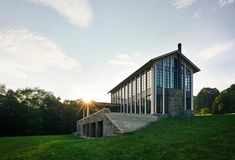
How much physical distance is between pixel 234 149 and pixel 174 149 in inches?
95.5

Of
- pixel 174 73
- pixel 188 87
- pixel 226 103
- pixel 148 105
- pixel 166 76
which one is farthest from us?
pixel 226 103

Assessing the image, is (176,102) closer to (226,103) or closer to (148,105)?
(148,105)

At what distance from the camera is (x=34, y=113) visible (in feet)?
174

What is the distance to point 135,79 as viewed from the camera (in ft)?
134

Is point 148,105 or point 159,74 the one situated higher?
point 159,74

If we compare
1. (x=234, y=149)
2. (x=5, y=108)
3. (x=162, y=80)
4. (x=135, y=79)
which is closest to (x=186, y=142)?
(x=234, y=149)

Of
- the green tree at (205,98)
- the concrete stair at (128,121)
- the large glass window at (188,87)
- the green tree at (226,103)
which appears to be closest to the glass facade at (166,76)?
the large glass window at (188,87)

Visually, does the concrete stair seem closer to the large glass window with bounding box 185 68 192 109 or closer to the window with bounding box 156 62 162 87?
the window with bounding box 156 62 162 87

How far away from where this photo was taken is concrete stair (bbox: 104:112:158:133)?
778 inches

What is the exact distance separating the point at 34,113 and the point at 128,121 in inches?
1424

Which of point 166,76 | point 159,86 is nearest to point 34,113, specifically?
point 159,86

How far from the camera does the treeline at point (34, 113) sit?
50.4 m

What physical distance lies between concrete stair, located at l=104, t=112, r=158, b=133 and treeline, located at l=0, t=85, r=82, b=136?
Result: 33393 mm

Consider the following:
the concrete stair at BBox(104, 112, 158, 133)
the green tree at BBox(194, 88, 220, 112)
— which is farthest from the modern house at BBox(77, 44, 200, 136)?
the green tree at BBox(194, 88, 220, 112)
